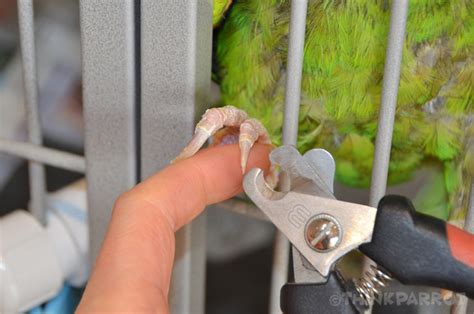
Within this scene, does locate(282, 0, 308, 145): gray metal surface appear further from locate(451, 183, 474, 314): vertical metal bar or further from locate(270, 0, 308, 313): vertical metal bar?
locate(451, 183, 474, 314): vertical metal bar

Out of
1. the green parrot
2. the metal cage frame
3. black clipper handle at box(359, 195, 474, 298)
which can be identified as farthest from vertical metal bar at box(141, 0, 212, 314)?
black clipper handle at box(359, 195, 474, 298)

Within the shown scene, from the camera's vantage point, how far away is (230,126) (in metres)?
0.64

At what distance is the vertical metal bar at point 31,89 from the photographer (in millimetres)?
633

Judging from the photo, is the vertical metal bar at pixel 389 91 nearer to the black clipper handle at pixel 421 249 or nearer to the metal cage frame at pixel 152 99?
the metal cage frame at pixel 152 99

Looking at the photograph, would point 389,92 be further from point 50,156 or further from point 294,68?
point 50,156

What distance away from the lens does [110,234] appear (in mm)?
442

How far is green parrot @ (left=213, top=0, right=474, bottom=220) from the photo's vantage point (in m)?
0.65

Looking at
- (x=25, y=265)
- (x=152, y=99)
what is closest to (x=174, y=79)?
(x=152, y=99)

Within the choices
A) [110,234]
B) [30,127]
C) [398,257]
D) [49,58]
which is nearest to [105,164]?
[30,127]

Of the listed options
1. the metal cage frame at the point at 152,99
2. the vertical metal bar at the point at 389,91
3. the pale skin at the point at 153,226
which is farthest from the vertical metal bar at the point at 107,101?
the vertical metal bar at the point at 389,91

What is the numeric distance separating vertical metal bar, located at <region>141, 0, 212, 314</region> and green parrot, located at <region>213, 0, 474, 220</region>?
12cm

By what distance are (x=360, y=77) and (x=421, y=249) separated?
0.98ft

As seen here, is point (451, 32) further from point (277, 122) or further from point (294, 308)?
point (294, 308)

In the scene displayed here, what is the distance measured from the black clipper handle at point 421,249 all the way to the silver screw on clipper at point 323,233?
0.10 ft
